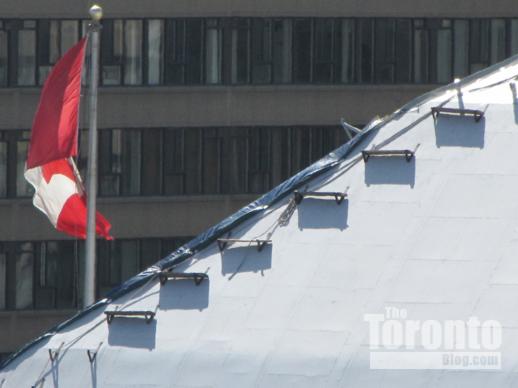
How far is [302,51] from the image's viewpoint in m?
45.1

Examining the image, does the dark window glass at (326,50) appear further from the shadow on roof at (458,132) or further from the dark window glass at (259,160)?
the shadow on roof at (458,132)

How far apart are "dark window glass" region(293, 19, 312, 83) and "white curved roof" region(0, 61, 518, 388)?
94.3 feet

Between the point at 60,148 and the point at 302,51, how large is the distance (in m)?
18.6

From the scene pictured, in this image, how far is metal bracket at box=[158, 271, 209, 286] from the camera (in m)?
16.2

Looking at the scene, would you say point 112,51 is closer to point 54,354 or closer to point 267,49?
point 267,49

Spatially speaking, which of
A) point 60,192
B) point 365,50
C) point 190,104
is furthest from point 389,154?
point 365,50

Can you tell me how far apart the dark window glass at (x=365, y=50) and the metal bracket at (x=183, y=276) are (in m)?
29.8

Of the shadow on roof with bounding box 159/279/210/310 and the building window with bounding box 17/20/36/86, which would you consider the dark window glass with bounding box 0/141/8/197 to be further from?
the shadow on roof with bounding box 159/279/210/310

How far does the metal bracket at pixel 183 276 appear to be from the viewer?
53.1ft

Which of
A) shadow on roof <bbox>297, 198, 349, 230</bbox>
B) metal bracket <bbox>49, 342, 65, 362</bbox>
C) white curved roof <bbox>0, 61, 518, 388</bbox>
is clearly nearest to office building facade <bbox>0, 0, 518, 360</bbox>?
A: metal bracket <bbox>49, 342, 65, 362</bbox>

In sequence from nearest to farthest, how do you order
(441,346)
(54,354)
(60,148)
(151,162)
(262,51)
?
(441,346) < (54,354) < (60,148) < (151,162) < (262,51)

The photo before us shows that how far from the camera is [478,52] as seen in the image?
45781 mm

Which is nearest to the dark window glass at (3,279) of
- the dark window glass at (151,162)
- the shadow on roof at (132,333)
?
the dark window glass at (151,162)

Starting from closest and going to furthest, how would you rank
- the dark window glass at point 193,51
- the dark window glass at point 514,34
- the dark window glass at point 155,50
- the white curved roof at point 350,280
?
1. the white curved roof at point 350,280
2. the dark window glass at point 155,50
3. the dark window glass at point 193,51
4. the dark window glass at point 514,34
